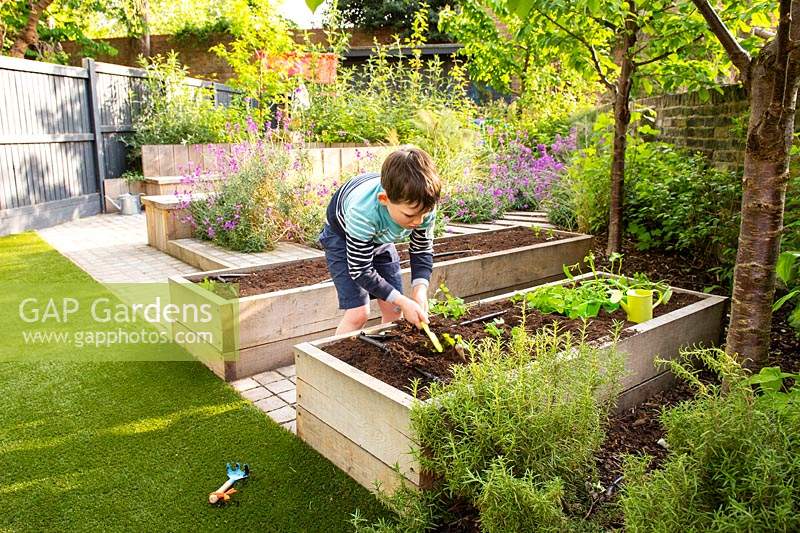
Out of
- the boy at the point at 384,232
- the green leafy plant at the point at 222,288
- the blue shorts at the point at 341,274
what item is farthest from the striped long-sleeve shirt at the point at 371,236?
the green leafy plant at the point at 222,288

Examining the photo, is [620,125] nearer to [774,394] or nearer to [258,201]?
[774,394]

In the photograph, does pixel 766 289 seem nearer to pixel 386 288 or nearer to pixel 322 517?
pixel 386 288

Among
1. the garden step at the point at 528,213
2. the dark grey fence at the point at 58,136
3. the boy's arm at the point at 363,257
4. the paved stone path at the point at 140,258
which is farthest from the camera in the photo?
the dark grey fence at the point at 58,136

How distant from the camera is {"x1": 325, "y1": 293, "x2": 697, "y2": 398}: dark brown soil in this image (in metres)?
2.53

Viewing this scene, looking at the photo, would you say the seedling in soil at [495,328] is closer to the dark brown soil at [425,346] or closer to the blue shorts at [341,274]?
the dark brown soil at [425,346]

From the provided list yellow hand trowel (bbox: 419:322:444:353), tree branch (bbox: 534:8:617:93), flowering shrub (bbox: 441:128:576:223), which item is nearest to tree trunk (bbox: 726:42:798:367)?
yellow hand trowel (bbox: 419:322:444:353)

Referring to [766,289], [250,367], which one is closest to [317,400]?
[250,367]

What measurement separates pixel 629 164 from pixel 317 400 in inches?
160

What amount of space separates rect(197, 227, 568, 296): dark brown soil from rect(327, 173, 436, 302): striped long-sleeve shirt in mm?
1070

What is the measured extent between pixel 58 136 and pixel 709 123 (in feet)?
29.6

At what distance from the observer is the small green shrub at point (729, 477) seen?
1354mm

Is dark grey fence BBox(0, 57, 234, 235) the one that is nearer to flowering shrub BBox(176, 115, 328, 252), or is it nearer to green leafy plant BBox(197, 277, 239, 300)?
flowering shrub BBox(176, 115, 328, 252)

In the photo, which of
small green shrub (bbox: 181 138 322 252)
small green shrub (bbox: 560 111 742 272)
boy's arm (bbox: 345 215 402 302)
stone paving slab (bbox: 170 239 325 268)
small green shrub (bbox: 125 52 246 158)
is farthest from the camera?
small green shrub (bbox: 125 52 246 158)

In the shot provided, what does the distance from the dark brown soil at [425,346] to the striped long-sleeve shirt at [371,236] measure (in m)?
0.23
